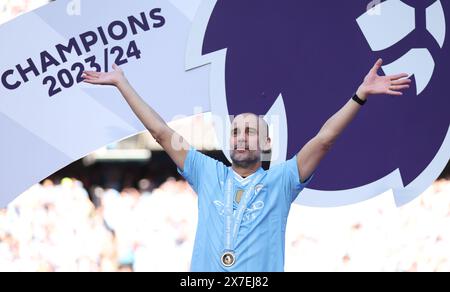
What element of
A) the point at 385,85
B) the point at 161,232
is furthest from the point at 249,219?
the point at 161,232

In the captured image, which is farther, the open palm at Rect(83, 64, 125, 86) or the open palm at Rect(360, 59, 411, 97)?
the open palm at Rect(83, 64, 125, 86)

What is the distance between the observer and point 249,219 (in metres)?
2.66

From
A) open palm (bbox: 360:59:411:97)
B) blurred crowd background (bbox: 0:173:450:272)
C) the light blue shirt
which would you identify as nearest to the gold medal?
the light blue shirt

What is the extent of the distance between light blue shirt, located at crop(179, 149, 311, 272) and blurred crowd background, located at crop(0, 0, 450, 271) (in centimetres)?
93

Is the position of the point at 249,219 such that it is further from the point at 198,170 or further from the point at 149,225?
the point at 149,225

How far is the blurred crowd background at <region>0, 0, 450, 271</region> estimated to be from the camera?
3615 mm

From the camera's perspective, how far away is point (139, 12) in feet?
12.2

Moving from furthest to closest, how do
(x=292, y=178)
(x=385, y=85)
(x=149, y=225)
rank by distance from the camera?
(x=149, y=225)
(x=292, y=178)
(x=385, y=85)

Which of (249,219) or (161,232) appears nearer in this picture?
(249,219)

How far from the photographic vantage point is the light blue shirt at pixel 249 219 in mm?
2631

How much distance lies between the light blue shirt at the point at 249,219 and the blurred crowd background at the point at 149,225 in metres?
0.93

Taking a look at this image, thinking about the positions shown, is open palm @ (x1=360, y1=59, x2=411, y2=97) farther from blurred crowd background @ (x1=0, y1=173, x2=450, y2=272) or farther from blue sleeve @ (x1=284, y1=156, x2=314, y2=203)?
blurred crowd background @ (x1=0, y1=173, x2=450, y2=272)

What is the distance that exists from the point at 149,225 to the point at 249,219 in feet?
3.48

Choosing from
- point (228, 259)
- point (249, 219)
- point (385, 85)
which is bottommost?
point (228, 259)
